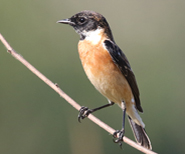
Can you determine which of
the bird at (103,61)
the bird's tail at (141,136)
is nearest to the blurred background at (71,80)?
the bird's tail at (141,136)

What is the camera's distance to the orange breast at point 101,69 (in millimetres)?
4328

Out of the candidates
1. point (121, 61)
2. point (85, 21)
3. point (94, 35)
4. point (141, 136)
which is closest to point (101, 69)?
point (121, 61)

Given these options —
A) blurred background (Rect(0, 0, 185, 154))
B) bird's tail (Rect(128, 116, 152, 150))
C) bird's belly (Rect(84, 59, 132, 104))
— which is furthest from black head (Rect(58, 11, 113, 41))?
blurred background (Rect(0, 0, 185, 154))

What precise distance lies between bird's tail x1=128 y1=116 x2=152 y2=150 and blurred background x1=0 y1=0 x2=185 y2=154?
1.65 ft

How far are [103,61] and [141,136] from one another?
3.54 ft

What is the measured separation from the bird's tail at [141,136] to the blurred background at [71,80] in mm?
502

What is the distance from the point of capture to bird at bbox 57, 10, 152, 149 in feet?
14.3

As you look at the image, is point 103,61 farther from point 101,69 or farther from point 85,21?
point 85,21

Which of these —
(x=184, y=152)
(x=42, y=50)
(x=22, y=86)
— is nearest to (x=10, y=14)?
(x=42, y=50)

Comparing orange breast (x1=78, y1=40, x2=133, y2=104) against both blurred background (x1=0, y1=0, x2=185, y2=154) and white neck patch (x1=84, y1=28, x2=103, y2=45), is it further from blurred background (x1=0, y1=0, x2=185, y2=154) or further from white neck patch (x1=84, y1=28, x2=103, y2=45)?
blurred background (x1=0, y1=0, x2=185, y2=154)

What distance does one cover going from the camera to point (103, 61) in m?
4.34

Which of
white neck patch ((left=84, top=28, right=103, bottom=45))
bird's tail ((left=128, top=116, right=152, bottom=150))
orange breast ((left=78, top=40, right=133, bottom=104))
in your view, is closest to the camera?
orange breast ((left=78, top=40, right=133, bottom=104))

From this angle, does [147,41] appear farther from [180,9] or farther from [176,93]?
[180,9]

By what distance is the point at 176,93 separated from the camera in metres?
6.82
